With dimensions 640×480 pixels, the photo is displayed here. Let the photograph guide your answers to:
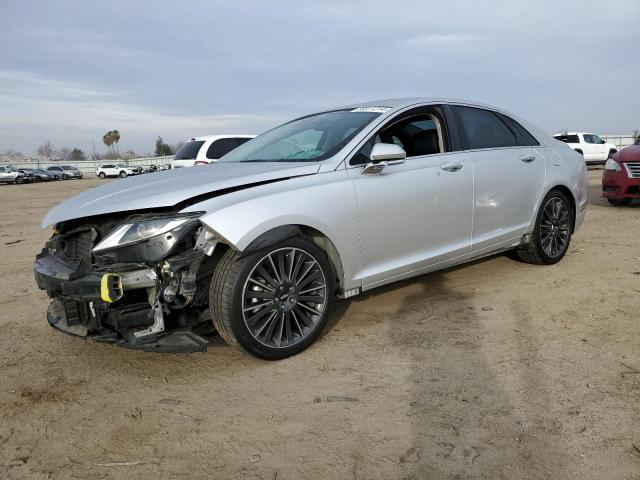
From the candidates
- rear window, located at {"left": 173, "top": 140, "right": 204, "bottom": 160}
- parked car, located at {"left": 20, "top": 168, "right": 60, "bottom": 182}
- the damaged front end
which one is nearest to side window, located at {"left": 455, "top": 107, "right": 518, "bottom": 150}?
the damaged front end

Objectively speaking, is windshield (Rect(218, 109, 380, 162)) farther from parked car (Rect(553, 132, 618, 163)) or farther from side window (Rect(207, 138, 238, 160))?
parked car (Rect(553, 132, 618, 163))

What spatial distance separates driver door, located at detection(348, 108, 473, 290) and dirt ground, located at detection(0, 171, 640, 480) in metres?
0.47

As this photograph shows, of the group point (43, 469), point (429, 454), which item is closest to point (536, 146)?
point (429, 454)

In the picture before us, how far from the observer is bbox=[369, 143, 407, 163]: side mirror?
11.3 ft

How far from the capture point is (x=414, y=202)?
379 centimetres

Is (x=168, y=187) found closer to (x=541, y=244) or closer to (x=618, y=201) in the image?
(x=541, y=244)

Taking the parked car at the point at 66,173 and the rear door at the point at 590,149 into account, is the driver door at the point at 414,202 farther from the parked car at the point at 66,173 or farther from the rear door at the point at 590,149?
the parked car at the point at 66,173

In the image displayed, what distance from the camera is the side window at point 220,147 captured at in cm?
1147

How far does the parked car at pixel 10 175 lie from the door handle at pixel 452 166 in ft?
147

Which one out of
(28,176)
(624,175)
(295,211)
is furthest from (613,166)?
(28,176)

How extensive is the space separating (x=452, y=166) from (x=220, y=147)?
839 cm

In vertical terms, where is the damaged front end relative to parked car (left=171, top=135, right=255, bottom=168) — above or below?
below

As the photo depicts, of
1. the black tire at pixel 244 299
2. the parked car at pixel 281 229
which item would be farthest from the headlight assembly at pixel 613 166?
the black tire at pixel 244 299

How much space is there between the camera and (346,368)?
3129mm
